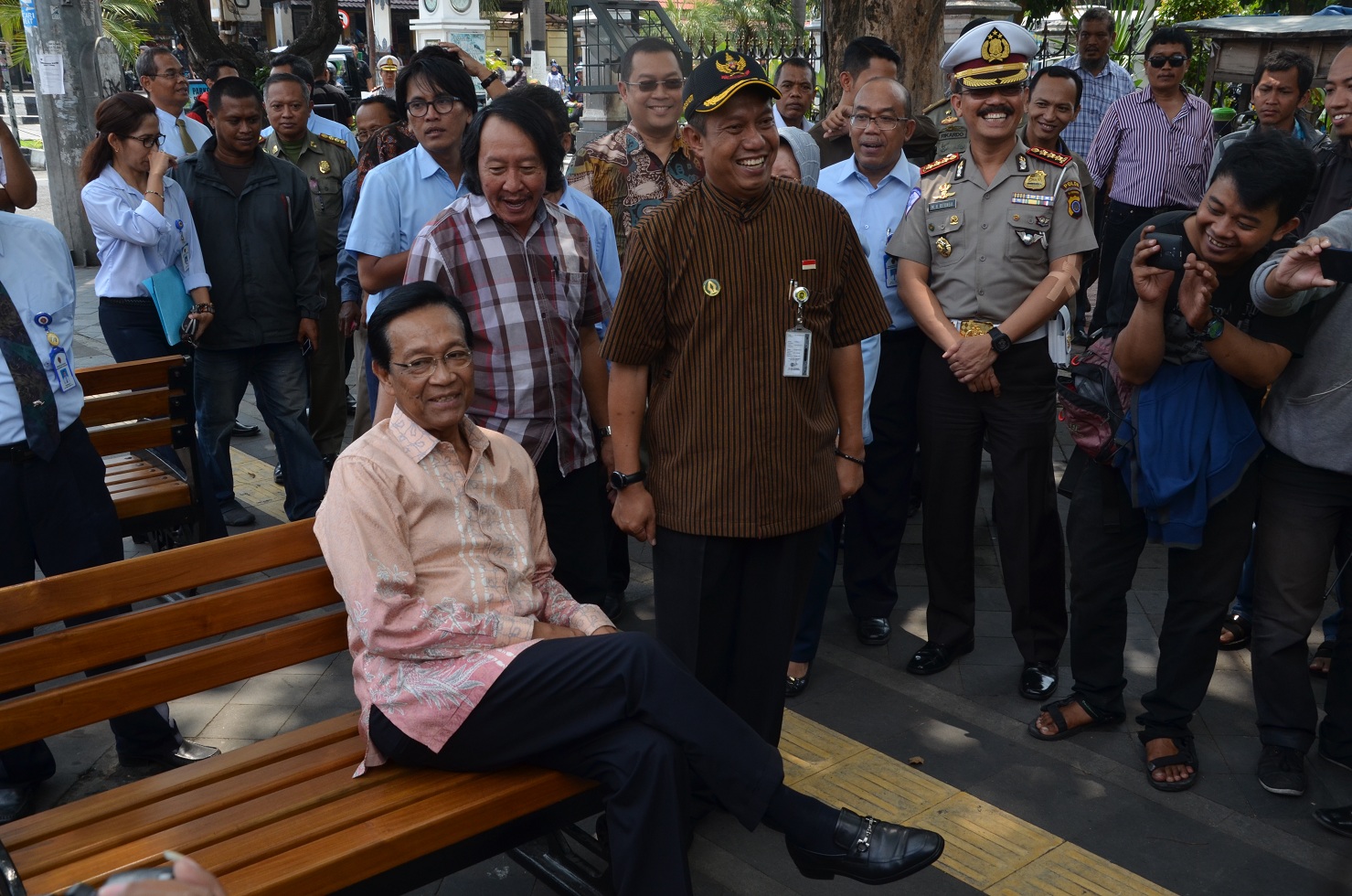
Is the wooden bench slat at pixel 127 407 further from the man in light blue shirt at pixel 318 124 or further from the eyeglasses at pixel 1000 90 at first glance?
the eyeglasses at pixel 1000 90

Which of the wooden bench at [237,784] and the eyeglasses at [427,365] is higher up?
the eyeglasses at [427,365]

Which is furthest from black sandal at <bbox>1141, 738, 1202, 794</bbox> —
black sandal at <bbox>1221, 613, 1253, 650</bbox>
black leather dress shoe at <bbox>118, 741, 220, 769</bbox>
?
black leather dress shoe at <bbox>118, 741, 220, 769</bbox>

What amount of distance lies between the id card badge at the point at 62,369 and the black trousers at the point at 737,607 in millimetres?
1832

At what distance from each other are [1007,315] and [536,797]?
2356mm

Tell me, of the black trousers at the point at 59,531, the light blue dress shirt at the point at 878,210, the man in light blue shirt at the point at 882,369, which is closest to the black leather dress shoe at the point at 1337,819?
the man in light blue shirt at the point at 882,369

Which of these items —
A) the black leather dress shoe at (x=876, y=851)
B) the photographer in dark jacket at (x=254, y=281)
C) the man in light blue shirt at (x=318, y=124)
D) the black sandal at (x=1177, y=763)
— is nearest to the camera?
the black leather dress shoe at (x=876, y=851)

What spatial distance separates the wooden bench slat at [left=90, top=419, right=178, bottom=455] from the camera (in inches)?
178

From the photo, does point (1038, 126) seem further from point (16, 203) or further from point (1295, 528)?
point (16, 203)

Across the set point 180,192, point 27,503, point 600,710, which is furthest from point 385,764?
point 180,192

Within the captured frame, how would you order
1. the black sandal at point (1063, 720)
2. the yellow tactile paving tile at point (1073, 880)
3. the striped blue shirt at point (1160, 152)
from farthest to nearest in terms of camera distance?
the striped blue shirt at point (1160, 152) → the black sandal at point (1063, 720) → the yellow tactile paving tile at point (1073, 880)

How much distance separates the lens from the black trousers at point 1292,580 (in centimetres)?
355

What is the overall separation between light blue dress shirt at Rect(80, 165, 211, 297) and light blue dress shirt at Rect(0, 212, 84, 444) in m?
1.48

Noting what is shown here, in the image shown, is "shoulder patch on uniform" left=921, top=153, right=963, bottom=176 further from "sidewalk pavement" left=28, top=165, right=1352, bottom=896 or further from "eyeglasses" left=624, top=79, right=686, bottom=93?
"sidewalk pavement" left=28, top=165, right=1352, bottom=896

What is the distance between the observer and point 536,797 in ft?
8.84
